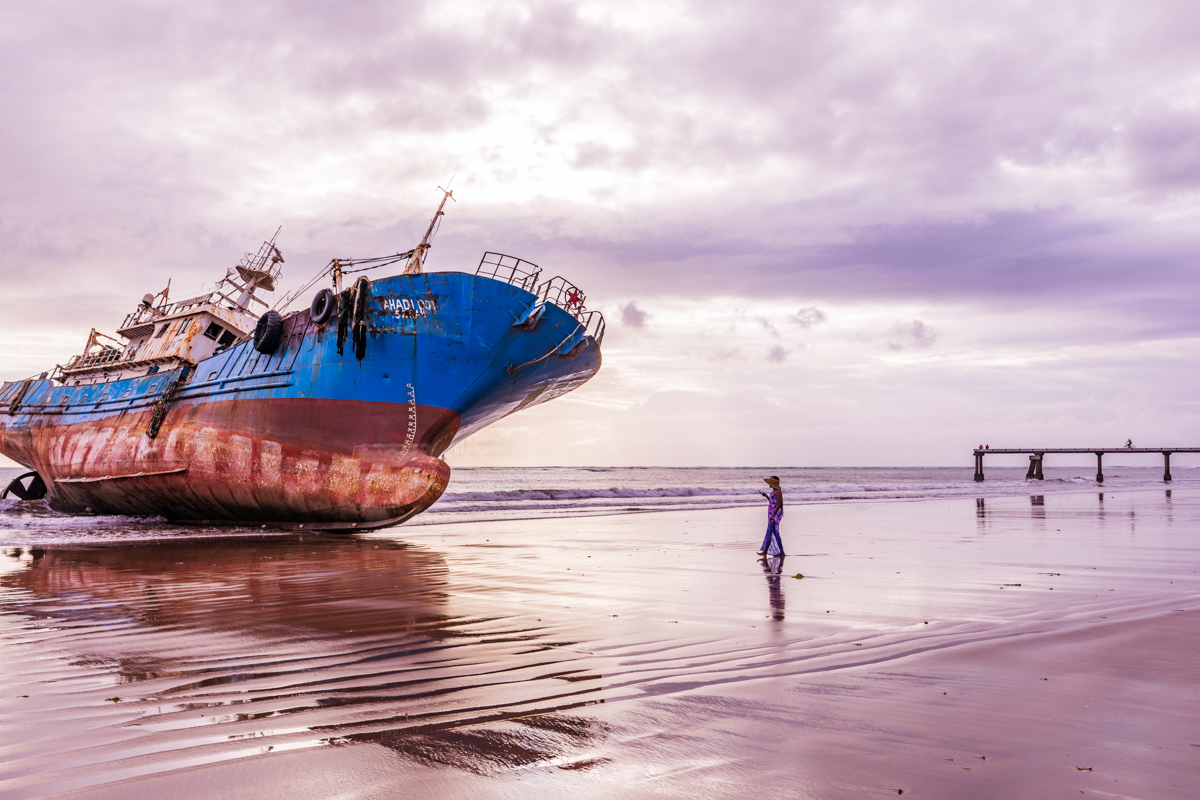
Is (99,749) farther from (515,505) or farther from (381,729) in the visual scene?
(515,505)

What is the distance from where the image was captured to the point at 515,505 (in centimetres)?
3428

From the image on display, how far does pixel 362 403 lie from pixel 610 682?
15.3 m

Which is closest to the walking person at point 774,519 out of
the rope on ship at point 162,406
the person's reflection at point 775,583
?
the person's reflection at point 775,583

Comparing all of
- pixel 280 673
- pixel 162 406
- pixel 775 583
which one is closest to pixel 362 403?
pixel 162 406

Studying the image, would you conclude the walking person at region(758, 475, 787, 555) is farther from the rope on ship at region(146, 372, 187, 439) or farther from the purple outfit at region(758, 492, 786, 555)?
the rope on ship at region(146, 372, 187, 439)

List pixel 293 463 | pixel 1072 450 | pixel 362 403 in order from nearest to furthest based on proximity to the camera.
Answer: pixel 362 403 → pixel 293 463 → pixel 1072 450

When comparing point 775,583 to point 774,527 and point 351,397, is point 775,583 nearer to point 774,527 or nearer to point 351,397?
point 774,527

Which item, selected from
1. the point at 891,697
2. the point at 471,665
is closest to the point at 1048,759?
the point at 891,697

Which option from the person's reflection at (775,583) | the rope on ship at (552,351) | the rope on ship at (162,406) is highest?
the rope on ship at (552,351)

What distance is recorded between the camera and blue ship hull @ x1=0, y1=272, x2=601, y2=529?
63.4 ft

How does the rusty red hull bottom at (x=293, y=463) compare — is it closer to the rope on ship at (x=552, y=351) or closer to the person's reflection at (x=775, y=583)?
the rope on ship at (x=552, y=351)

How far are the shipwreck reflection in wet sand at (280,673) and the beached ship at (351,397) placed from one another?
8123 mm

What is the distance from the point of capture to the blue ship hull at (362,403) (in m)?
19.3

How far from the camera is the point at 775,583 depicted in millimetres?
10422
